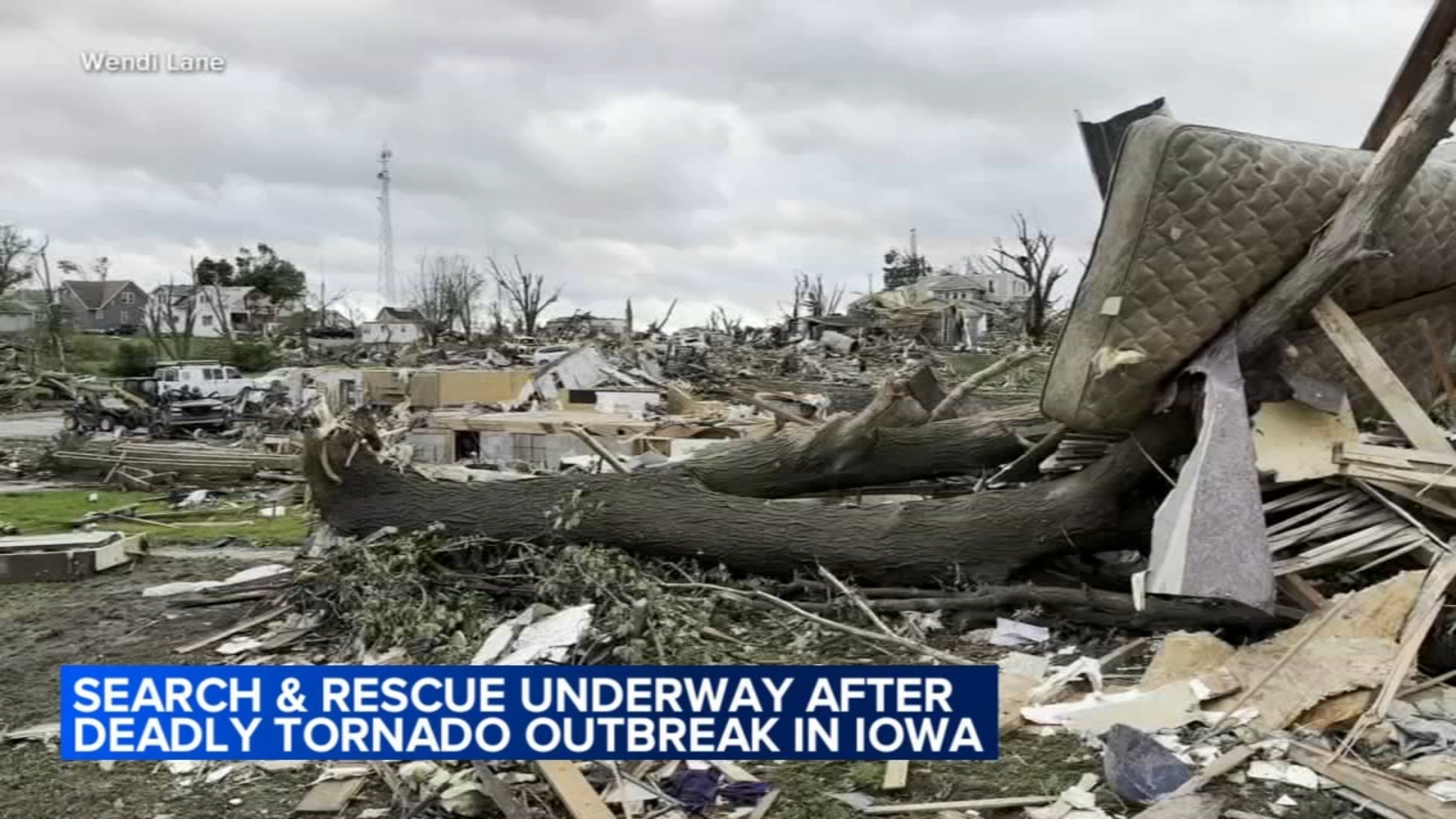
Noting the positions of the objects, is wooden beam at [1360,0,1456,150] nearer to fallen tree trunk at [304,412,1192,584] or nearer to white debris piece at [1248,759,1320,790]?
fallen tree trunk at [304,412,1192,584]

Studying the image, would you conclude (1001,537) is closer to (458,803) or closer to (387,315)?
(458,803)

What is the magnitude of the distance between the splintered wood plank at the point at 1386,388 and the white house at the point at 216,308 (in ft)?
148

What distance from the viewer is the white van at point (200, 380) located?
22625mm

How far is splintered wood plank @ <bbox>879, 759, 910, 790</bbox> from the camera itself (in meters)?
3.47

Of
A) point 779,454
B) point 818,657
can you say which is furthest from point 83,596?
point 818,657

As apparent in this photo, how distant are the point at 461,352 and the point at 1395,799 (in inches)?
1185

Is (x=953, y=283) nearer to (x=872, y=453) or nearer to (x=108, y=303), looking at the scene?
(x=872, y=453)

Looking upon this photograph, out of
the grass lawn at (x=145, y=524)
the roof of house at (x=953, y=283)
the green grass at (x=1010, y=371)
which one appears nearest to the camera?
the grass lawn at (x=145, y=524)

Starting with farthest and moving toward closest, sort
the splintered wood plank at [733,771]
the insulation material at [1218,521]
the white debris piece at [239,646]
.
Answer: the white debris piece at [239,646]
the insulation material at [1218,521]
the splintered wood plank at [733,771]

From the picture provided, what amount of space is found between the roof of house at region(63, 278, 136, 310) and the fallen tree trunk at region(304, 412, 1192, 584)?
65.8m

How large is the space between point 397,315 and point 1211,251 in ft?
172

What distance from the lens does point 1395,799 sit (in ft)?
9.89

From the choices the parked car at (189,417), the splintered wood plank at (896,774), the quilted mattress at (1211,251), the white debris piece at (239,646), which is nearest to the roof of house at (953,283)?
the parked car at (189,417)

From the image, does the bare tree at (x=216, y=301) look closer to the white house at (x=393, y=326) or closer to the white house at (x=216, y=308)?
the white house at (x=216, y=308)
